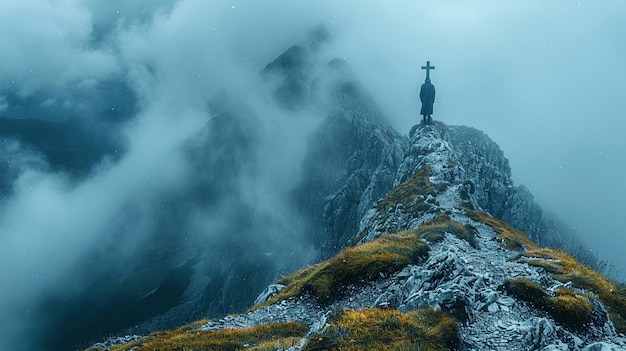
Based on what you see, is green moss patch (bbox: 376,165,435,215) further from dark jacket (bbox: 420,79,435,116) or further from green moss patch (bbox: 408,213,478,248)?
dark jacket (bbox: 420,79,435,116)

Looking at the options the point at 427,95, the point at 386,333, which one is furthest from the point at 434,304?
the point at 427,95

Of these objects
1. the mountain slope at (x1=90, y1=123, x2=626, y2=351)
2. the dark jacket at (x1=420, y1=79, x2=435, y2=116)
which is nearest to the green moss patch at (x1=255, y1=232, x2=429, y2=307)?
the mountain slope at (x1=90, y1=123, x2=626, y2=351)

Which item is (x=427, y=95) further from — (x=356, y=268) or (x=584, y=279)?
(x=584, y=279)

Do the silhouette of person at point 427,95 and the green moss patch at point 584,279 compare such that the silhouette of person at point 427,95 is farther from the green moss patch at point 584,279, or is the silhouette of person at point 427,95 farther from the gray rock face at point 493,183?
the green moss patch at point 584,279

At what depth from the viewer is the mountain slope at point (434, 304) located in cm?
1145

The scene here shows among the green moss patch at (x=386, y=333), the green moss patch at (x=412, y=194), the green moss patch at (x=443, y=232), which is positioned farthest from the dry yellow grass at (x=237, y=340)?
the green moss patch at (x=412, y=194)

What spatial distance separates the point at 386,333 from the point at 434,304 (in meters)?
3.59

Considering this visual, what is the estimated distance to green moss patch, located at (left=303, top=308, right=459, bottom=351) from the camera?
10.3 meters

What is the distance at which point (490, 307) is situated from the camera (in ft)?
47.1

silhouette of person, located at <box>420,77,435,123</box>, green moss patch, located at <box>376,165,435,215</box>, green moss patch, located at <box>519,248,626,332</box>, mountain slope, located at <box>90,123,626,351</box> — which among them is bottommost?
green moss patch, located at <box>519,248,626,332</box>

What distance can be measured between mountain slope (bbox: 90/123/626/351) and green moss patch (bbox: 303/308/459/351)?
0.03 metres

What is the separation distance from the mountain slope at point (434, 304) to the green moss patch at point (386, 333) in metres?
0.03

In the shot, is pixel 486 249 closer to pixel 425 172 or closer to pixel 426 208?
pixel 426 208

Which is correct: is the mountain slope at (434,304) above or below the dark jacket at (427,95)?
below
